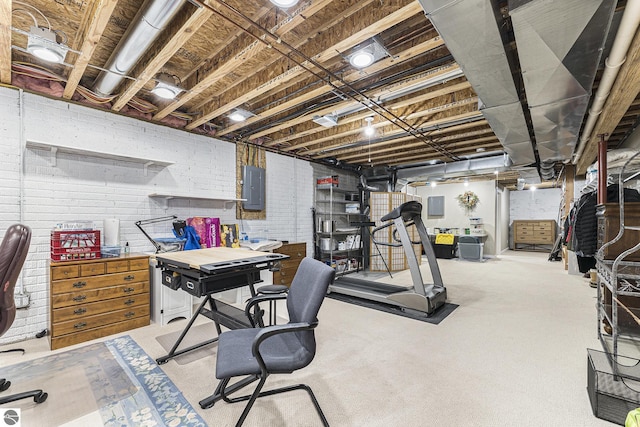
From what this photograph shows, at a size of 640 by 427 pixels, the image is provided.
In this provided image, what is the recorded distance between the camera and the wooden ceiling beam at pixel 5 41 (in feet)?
6.52

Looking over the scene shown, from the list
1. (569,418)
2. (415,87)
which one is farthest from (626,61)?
(569,418)

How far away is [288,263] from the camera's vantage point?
5293 millimetres

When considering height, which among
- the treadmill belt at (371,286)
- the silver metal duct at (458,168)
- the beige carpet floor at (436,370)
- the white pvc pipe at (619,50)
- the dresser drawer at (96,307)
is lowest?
the beige carpet floor at (436,370)

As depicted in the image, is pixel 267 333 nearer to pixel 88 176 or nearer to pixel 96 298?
pixel 96 298

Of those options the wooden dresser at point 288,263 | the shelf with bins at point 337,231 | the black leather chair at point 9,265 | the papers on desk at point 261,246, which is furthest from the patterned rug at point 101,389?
the shelf with bins at point 337,231

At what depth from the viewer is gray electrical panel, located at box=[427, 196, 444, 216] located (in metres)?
10.5

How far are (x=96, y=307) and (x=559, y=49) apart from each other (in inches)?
187

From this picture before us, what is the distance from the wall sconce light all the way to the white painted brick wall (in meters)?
1.09

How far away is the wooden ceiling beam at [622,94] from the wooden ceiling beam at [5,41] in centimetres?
436

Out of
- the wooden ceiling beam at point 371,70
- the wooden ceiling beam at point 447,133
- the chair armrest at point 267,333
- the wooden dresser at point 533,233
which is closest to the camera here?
the chair armrest at point 267,333

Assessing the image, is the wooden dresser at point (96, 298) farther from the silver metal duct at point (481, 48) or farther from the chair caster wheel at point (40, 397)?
the silver metal duct at point (481, 48)

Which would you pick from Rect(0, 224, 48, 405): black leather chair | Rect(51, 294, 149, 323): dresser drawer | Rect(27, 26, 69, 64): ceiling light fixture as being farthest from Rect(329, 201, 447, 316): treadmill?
Rect(27, 26, 69, 64): ceiling light fixture

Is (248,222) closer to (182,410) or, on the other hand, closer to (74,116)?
(74,116)

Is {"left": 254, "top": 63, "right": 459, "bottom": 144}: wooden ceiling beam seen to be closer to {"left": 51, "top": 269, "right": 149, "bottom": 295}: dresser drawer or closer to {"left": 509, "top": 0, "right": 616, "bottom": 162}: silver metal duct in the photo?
{"left": 509, "top": 0, "right": 616, "bottom": 162}: silver metal duct
